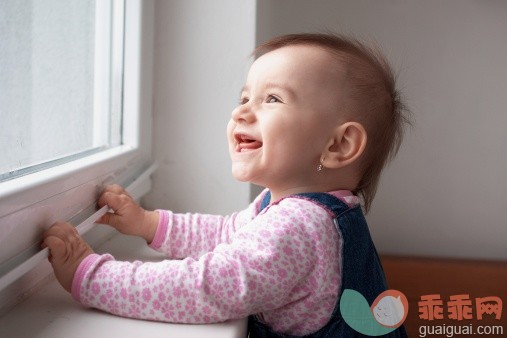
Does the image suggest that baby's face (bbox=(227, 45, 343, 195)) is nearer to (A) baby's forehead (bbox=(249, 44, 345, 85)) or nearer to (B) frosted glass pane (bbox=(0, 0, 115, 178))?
(A) baby's forehead (bbox=(249, 44, 345, 85))

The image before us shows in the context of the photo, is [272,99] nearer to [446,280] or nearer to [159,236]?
[159,236]

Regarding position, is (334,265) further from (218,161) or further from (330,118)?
(218,161)

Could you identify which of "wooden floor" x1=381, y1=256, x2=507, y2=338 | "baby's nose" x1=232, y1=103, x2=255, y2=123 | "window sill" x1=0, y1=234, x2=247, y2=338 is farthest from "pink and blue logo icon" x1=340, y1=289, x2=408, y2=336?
"wooden floor" x1=381, y1=256, x2=507, y2=338

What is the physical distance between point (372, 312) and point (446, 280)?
73 centimetres

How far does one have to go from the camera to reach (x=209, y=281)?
666 millimetres

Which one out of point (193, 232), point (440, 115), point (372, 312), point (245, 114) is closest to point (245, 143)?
point (245, 114)

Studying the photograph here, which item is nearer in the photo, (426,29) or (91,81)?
(91,81)

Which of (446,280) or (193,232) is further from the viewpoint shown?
(446,280)

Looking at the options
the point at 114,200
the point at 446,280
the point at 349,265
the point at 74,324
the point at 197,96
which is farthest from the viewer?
the point at 446,280

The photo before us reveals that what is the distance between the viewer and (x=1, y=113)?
0.65 metres

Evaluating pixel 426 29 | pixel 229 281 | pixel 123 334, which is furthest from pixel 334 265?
pixel 426 29

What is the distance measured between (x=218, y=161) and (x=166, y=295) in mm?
489

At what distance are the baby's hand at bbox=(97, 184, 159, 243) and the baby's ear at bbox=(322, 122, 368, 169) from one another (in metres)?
0.27

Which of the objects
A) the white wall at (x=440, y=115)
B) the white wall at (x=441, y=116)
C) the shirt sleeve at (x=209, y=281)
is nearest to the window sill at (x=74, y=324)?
the shirt sleeve at (x=209, y=281)
